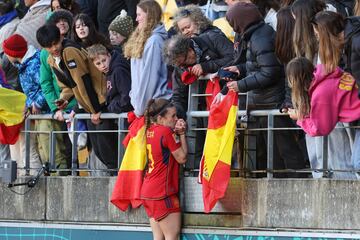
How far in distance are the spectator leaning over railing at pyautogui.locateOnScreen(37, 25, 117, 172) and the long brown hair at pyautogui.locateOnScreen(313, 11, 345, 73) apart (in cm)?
336

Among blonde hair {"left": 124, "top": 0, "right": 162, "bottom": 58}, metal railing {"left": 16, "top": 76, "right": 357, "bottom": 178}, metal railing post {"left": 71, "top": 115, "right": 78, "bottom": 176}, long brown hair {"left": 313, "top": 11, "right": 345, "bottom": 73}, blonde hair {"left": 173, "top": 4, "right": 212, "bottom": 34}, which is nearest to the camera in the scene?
long brown hair {"left": 313, "top": 11, "right": 345, "bottom": 73}

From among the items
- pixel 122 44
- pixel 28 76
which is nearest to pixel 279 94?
pixel 122 44

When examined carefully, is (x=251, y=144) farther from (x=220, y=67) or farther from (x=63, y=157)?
(x=63, y=157)

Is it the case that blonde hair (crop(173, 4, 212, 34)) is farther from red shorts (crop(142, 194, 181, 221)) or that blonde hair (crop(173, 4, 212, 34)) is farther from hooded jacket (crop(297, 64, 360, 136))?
hooded jacket (crop(297, 64, 360, 136))

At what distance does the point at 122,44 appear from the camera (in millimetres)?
14414

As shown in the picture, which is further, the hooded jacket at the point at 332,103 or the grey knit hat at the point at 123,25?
the grey knit hat at the point at 123,25

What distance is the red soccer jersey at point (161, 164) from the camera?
494 inches

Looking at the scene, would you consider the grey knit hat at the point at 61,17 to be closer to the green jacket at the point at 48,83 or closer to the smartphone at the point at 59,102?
the green jacket at the point at 48,83

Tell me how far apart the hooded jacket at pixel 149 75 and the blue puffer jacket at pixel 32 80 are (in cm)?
203

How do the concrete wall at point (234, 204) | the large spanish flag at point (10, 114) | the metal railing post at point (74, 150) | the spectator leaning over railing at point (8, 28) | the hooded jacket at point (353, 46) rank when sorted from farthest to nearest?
the spectator leaning over railing at point (8, 28) < the large spanish flag at point (10, 114) < the metal railing post at point (74, 150) < the concrete wall at point (234, 204) < the hooded jacket at point (353, 46)

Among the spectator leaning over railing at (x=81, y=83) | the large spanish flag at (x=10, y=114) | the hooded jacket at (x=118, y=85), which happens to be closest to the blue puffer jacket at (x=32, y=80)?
the large spanish flag at (x=10, y=114)

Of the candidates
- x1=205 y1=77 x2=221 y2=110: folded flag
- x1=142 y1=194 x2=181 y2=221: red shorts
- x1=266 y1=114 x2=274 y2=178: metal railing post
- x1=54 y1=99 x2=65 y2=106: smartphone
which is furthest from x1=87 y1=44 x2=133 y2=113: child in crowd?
x1=266 y1=114 x2=274 y2=178: metal railing post

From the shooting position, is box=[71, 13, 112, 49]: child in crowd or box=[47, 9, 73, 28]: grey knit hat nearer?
box=[71, 13, 112, 49]: child in crowd

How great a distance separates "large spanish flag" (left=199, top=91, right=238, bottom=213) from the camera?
39.7 feet
